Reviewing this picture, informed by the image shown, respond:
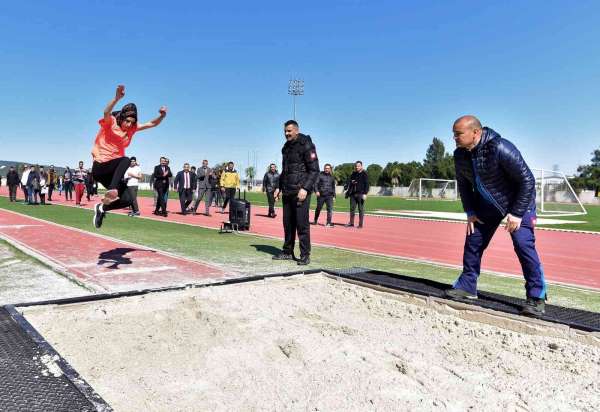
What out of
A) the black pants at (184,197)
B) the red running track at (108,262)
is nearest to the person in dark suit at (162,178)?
the black pants at (184,197)

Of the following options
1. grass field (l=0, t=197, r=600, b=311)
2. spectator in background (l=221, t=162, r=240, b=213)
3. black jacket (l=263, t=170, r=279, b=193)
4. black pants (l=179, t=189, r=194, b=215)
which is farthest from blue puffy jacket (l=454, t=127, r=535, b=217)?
black pants (l=179, t=189, r=194, b=215)

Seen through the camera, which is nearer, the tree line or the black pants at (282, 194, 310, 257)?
the black pants at (282, 194, 310, 257)

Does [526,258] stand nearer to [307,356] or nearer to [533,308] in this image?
[533,308]

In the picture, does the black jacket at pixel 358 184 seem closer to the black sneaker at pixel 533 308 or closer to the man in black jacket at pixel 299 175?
the man in black jacket at pixel 299 175

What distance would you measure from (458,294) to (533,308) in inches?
26.3

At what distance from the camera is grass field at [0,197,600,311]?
19.5 feet

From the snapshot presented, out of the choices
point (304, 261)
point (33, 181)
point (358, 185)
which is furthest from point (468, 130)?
point (33, 181)

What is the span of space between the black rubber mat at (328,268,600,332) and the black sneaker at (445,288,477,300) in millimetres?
60

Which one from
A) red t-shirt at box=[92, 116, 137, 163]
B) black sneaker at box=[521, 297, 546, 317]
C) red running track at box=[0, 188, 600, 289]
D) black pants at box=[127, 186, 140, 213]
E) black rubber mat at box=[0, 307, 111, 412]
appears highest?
red t-shirt at box=[92, 116, 137, 163]

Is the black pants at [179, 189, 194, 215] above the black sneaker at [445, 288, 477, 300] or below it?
above

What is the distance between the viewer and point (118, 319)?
3.79 metres

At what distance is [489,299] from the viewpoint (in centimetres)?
452

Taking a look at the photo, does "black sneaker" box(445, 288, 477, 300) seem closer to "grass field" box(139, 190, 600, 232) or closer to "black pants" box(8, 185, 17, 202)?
"grass field" box(139, 190, 600, 232)

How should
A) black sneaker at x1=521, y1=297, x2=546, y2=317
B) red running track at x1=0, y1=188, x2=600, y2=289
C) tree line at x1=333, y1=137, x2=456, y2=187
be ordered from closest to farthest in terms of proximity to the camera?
1. black sneaker at x1=521, y1=297, x2=546, y2=317
2. red running track at x1=0, y1=188, x2=600, y2=289
3. tree line at x1=333, y1=137, x2=456, y2=187
